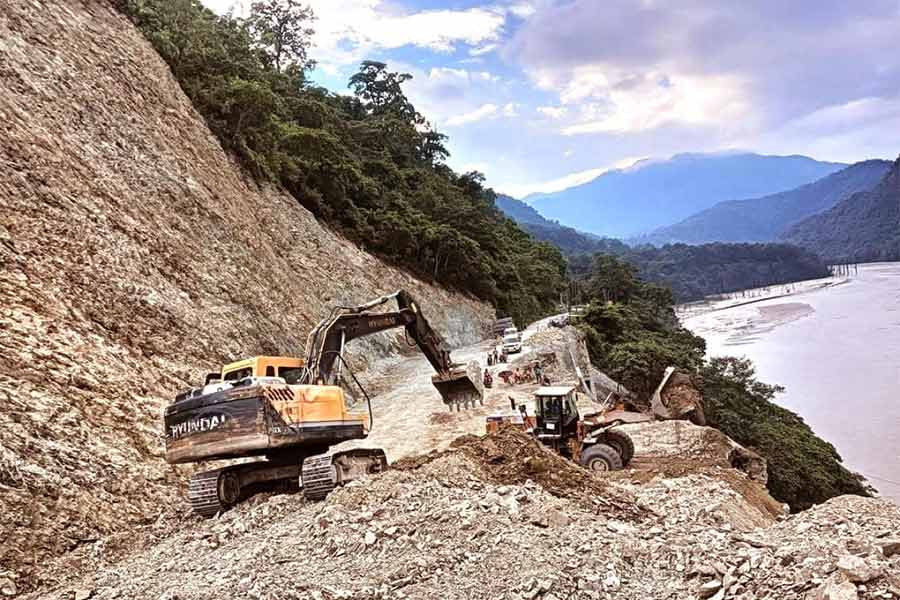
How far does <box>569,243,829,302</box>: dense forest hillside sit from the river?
195 feet

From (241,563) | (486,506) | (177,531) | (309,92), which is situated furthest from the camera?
(309,92)

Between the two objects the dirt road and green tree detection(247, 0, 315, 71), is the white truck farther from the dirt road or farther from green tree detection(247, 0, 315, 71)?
green tree detection(247, 0, 315, 71)

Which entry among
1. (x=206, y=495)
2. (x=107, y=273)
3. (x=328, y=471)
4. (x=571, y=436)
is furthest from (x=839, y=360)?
(x=206, y=495)

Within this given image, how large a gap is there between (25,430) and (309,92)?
49.0m

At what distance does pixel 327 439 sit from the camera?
358 inches

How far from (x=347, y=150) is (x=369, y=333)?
35230 millimetres

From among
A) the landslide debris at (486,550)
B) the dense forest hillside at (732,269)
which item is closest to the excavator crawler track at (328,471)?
the landslide debris at (486,550)

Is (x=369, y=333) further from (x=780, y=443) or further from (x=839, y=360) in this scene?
(x=839, y=360)

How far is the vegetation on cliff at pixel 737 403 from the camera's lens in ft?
99.7

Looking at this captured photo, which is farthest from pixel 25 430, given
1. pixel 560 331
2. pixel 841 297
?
pixel 841 297

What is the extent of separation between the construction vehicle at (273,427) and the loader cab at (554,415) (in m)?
4.35

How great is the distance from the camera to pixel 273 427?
26.4 ft

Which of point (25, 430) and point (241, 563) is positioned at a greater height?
point (25, 430)

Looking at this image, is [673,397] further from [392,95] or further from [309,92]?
[392,95]
